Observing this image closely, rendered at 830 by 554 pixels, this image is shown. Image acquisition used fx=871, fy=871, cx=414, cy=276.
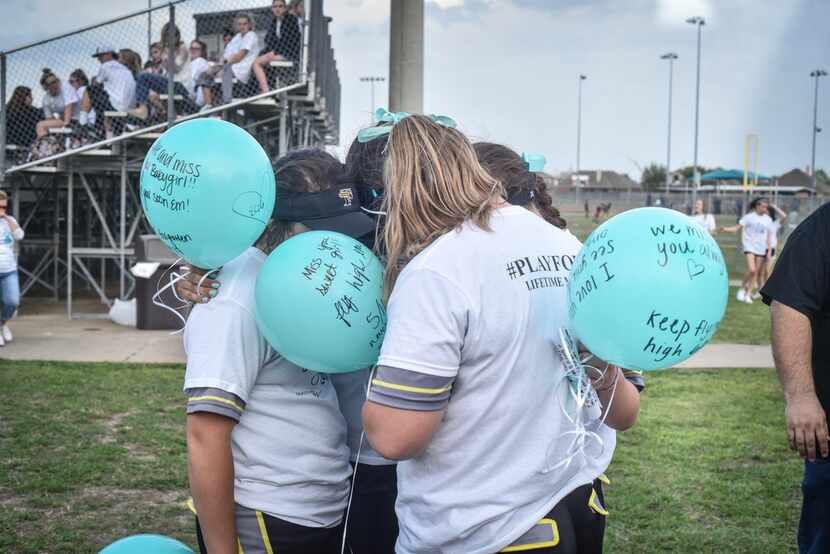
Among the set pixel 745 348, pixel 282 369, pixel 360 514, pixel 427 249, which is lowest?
pixel 745 348

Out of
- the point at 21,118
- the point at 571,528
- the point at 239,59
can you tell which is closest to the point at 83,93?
the point at 21,118

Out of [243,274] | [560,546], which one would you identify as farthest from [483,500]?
[243,274]

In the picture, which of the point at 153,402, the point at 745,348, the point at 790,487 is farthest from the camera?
the point at 745,348

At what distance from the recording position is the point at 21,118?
12.9 meters

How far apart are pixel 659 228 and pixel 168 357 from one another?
27.3ft

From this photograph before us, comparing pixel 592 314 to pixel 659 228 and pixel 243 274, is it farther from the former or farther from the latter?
pixel 243 274

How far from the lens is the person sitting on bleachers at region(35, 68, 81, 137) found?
12648 mm

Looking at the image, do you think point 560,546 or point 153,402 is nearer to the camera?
point 560,546

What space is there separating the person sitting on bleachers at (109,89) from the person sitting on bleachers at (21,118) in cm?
86

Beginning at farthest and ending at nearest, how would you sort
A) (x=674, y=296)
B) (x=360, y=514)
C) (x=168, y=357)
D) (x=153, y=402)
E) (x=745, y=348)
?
1. (x=745, y=348)
2. (x=168, y=357)
3. (x=153, y=402)
4. (x=360, y=514)
5. (x=674, y=296)

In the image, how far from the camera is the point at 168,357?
9.48 m

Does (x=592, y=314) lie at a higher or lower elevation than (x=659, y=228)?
lower

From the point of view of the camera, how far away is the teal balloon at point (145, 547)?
258 cm

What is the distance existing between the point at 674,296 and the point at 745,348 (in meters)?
9.89
